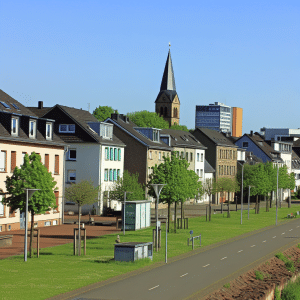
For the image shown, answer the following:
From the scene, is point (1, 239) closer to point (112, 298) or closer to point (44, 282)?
point (44, 282)

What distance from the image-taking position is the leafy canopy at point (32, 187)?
122ft

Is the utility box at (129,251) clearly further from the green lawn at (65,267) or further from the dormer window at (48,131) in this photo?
the dormer window at (48,131)

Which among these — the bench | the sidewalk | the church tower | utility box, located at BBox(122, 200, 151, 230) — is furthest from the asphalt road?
the church tower

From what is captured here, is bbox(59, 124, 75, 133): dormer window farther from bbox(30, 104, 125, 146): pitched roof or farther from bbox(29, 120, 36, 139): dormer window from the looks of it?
bbox(29, 120, 36, 139): dormer window

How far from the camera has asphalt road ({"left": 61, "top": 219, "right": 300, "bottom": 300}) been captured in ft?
84.6

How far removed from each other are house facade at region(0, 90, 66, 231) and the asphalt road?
16788mm

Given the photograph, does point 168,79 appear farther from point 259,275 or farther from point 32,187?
point 259,275

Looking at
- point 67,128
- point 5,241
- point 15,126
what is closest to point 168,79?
point 67,128

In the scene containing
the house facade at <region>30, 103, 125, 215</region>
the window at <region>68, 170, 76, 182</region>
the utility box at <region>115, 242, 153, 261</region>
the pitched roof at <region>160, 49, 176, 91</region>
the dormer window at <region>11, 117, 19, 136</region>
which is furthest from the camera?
the pitched roof at <region>160, 49, 176, 91</region>

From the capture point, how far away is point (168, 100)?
575 feet

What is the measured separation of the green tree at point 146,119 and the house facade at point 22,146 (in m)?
86.7

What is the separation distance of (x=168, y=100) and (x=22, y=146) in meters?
122

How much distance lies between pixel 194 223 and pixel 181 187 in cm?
1191

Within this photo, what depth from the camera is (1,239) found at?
4209 cm
